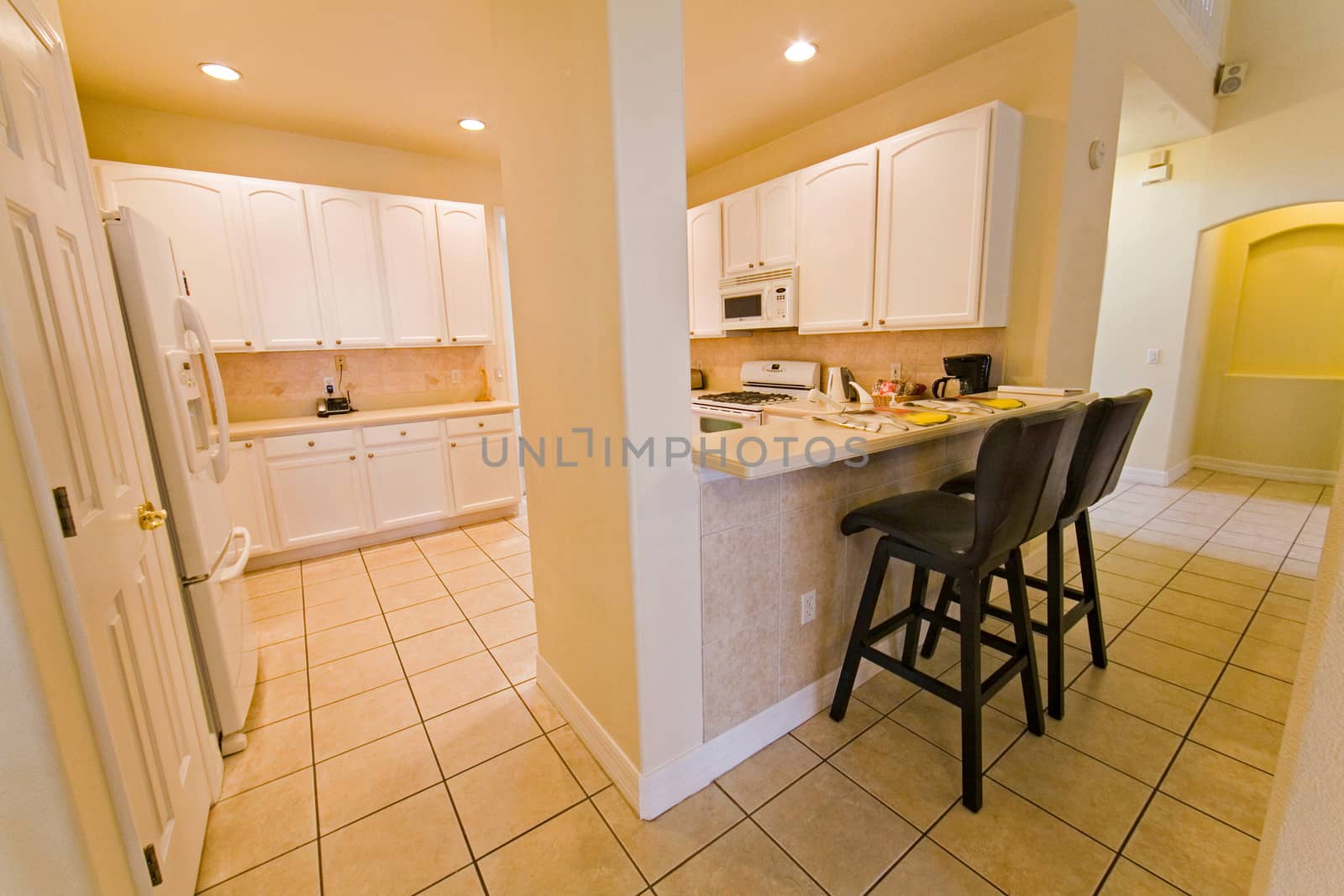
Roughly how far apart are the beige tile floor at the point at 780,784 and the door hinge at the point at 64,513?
1072 millimetres

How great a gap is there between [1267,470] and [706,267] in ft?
17.1

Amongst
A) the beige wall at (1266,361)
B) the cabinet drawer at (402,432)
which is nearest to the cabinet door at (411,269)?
the cabinet drawer at (402,432)

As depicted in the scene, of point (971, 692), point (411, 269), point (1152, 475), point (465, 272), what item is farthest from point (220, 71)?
point (1152, 475)

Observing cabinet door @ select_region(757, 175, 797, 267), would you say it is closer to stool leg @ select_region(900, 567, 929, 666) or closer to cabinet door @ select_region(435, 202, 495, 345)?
cabinet door @ select_region(435, 202, 495, 345)

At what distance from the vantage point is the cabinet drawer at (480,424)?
149 inches

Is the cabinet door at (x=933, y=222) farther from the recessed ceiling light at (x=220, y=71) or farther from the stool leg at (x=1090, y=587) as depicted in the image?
the recessed ceiling light at (x=220, y=71)

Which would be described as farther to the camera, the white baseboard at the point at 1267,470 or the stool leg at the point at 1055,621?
the white baseboard at the point at 1267,470

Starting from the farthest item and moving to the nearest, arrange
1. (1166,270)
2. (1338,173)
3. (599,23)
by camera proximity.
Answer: (1166,270), (1338,173), (599,23)

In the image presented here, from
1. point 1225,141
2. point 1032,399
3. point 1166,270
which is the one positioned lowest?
point 1032,399

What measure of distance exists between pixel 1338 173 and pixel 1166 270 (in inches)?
37.2

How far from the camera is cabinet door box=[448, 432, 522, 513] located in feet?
12.6

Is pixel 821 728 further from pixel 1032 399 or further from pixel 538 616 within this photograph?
pixel 1032 399

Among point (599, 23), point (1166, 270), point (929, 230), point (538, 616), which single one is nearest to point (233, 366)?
point (538, 616)

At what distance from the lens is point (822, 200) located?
312 centimetres
